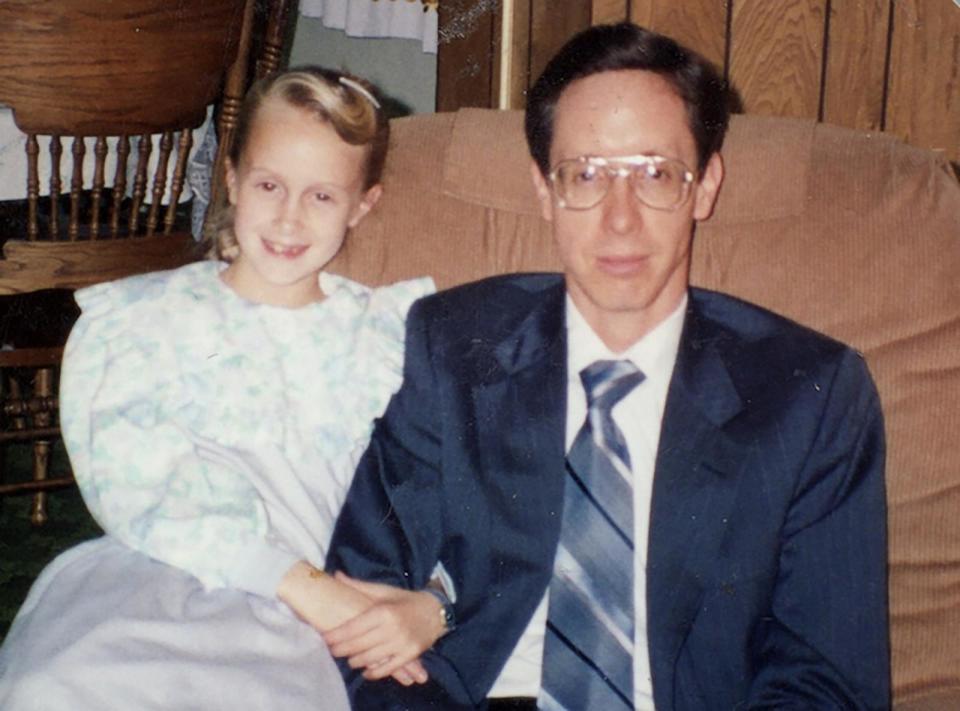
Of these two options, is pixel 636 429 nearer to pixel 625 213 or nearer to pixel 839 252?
pixel 625 213

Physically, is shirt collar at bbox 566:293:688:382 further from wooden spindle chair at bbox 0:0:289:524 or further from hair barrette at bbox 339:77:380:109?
wooden spindle chair at bbox 0:0:289:524

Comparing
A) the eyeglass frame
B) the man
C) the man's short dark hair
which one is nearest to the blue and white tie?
the man

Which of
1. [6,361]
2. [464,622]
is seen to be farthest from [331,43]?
[464,622]

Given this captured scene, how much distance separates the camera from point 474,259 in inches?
69.8

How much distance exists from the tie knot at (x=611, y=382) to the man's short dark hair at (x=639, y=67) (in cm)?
28

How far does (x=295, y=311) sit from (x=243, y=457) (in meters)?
0.23

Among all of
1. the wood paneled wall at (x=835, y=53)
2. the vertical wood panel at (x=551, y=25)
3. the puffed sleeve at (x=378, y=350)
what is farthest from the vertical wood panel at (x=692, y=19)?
the puffed sleeve at (x=378, y=350)

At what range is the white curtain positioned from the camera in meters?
4.26

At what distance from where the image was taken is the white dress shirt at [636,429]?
151 cm

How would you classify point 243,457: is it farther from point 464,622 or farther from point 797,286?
point 797,286

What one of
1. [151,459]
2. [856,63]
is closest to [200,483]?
[151,459]

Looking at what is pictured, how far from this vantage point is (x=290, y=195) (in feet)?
5.60

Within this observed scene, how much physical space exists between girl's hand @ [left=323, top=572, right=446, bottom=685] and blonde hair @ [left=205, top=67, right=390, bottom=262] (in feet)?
1.99

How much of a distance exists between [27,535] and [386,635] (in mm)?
1885
